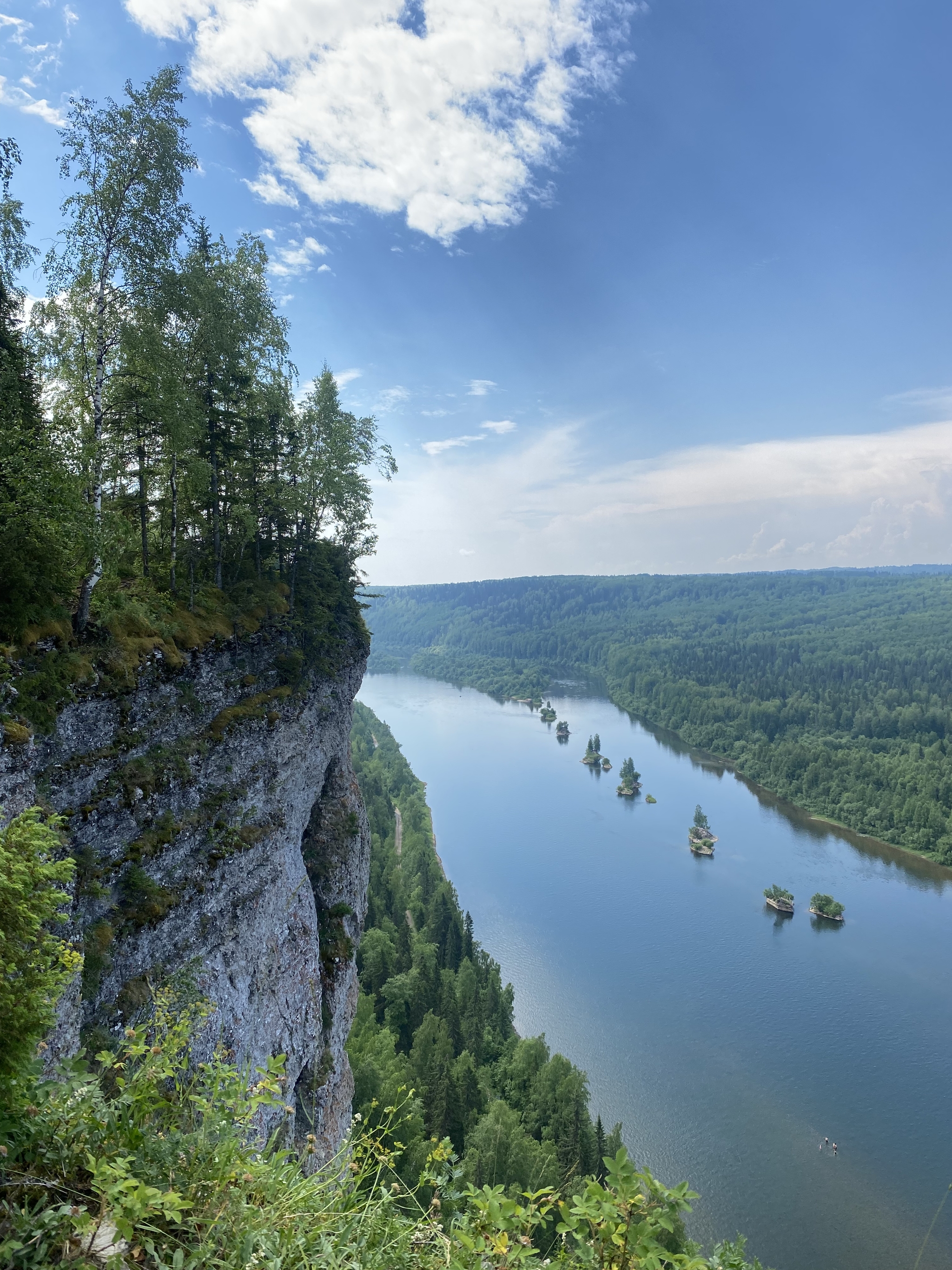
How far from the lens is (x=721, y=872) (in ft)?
169

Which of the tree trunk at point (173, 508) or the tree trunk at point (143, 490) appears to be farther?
the tree trunk at point (173, 508)

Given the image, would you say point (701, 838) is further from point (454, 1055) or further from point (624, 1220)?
point (624, 1220)

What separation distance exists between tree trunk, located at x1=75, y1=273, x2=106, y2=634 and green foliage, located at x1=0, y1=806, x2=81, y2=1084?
22.2 ft

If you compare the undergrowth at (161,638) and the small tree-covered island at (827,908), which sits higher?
the undergrowth at (161,638)

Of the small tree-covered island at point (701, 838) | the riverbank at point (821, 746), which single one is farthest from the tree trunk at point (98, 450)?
the riverbank at point (821, 746)

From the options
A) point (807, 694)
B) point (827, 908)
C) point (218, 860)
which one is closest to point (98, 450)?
point (218, 860)

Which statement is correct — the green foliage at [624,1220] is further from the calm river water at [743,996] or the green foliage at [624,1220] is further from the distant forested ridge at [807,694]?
the distant forested ridge at [807,694]

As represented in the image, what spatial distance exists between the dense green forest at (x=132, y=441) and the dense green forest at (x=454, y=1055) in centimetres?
1170

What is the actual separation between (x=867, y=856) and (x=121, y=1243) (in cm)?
6882

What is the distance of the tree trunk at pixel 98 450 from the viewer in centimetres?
945

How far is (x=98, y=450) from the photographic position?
9242mm

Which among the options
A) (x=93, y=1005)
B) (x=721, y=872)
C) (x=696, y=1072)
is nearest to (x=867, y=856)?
(x=721, y=872)

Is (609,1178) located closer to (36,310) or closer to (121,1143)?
(121,1143)

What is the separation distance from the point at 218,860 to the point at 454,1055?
21894mm
